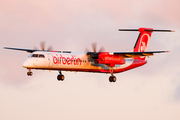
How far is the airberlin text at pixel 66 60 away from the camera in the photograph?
38.2m

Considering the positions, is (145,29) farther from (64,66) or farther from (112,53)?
(64,66)

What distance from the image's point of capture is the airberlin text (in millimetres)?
38219

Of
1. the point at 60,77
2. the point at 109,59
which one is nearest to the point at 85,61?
the point at 109,59

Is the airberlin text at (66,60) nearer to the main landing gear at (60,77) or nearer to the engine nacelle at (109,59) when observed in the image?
the engine nacelle at (109,59)

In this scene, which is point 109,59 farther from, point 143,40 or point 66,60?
point 143,40

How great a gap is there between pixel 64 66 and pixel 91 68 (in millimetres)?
3908

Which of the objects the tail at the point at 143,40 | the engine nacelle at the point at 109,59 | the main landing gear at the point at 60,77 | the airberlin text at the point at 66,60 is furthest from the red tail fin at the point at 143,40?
the main landing gear at the point at 60,77

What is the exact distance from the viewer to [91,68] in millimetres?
41531

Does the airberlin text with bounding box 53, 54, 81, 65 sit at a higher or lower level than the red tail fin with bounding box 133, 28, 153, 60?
lower

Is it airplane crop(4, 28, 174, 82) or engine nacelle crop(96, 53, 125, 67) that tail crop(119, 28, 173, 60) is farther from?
engine nacelle crop(96, 53, 125, 67)

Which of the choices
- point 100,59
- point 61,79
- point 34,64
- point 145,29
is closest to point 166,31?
point 145,29

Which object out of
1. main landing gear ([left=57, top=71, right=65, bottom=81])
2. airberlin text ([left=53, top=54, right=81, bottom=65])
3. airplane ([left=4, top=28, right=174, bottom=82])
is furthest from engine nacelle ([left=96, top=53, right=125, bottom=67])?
main landing gear ([left=57, top=71, right=65, bottom=81])

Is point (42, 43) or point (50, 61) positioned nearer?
point (50, 61)

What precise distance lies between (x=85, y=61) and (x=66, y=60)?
282 centimetres
